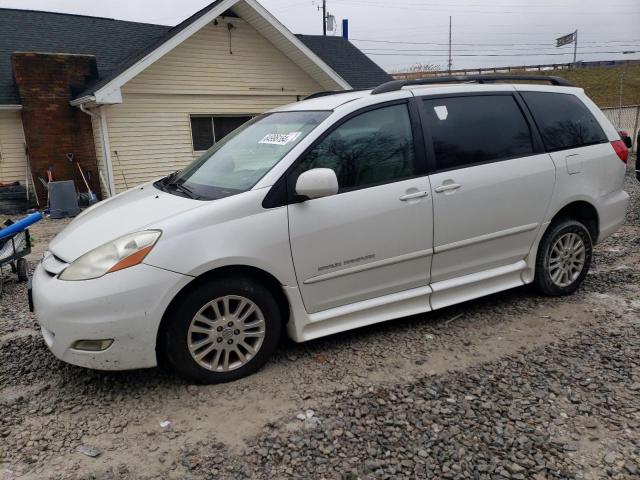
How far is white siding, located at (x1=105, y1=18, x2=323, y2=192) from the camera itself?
1195 cm

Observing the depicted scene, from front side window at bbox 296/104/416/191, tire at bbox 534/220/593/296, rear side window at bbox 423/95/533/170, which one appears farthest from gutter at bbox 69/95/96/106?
tire at bbox 534/220/593/296

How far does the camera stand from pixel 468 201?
3801 mm

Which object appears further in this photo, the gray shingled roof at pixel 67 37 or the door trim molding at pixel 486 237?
the gray shingled roof at pixel 67 37

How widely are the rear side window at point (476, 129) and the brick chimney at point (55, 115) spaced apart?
34.7 ft

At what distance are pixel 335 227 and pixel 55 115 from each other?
11.1 metres

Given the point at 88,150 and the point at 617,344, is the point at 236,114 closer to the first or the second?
the point at 88,150

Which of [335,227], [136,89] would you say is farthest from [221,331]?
[136,89]

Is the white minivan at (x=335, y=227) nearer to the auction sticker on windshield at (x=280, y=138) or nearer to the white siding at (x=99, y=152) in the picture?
the auction sticker on windshield at (x=280, y=138)

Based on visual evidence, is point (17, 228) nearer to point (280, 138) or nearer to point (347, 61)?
point (280, 138)

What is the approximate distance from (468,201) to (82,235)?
8.95 feet

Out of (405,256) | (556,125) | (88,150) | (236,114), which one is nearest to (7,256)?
(405,256)

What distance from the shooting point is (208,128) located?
13.1 m

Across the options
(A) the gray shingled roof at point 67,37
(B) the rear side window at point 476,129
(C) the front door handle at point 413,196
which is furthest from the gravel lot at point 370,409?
(A) the gray shingled roof at point 67,37

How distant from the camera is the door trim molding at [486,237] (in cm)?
378
